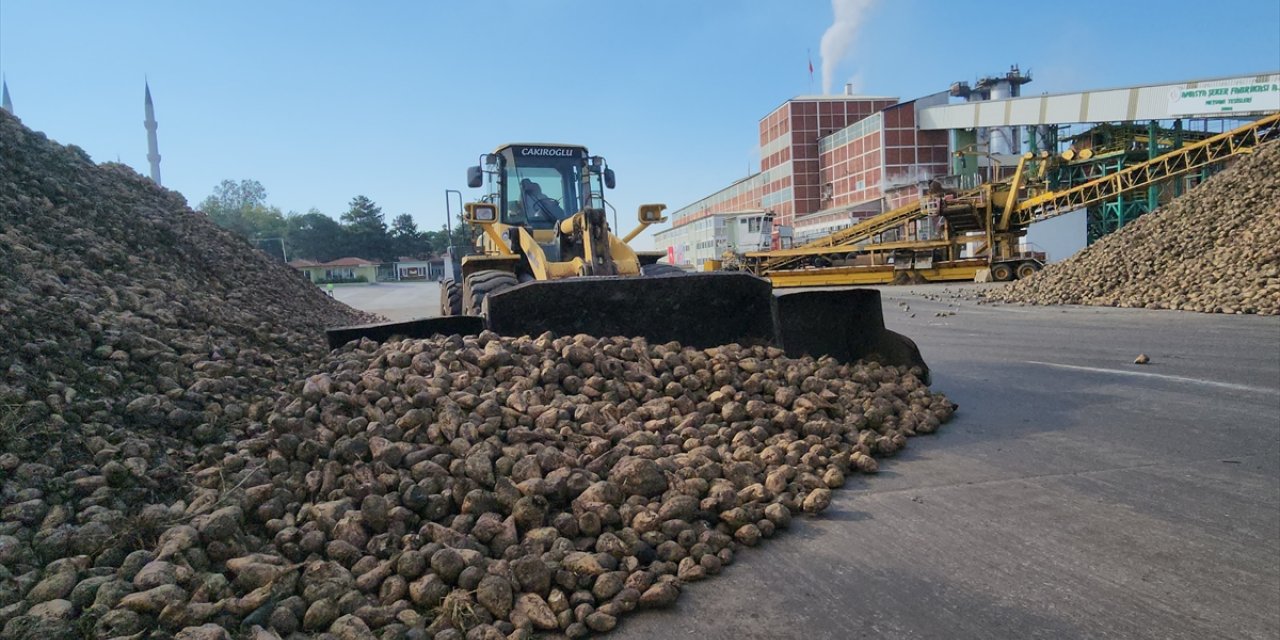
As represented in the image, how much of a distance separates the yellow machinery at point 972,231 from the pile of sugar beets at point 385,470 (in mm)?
17298

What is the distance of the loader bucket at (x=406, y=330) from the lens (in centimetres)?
512

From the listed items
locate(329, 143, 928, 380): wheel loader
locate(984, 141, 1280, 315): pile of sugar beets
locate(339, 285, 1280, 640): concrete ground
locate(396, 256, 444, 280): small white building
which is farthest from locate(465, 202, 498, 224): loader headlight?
locate(396, 256, 444, 280): small white building

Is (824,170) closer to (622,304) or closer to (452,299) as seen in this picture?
(452,299)

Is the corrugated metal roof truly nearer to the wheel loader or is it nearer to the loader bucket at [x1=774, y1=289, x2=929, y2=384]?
the wheel loader

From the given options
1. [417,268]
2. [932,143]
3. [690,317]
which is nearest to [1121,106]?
[932,143]

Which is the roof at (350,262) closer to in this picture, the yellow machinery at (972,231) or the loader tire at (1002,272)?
the yellow machinery at (972,231)

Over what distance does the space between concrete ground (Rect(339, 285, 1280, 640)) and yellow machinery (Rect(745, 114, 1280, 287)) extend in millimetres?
15250

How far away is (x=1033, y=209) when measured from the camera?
21250 mm

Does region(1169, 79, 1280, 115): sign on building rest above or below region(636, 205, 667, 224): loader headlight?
above

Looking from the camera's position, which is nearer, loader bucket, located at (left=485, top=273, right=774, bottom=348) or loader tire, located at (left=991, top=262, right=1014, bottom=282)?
loader bucket, located at (left=485, top=273, right=774, bottom=348)

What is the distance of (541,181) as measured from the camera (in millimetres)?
8883

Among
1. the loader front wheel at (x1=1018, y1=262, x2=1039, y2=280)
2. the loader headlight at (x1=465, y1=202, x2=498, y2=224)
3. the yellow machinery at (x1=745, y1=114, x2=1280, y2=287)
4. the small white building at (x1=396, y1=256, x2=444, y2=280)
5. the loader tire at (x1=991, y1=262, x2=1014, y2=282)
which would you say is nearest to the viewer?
the loader headlight at (x1=465, y1=202, x2=498, y2=224)

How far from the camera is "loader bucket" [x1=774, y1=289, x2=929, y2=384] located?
6.09m

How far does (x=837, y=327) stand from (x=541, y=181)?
13.4 feet
